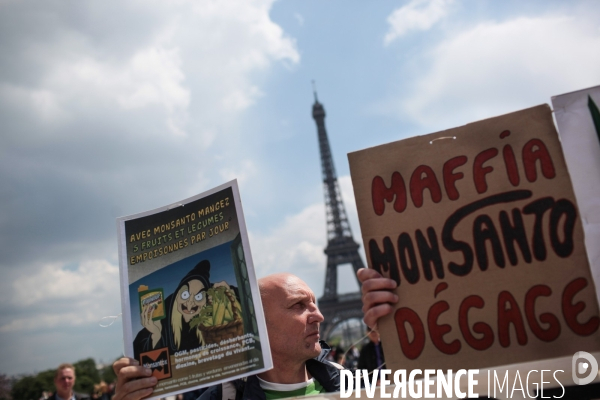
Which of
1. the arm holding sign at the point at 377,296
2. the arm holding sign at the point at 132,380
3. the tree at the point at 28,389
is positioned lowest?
the tree at the point at 28,389

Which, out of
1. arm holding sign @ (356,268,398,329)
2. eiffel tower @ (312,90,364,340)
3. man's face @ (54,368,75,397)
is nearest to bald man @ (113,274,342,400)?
arm holding sign @ (356,268,398,329)

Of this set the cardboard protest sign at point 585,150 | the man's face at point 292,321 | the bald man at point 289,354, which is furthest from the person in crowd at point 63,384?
the cardboard protest sign at point 585,150

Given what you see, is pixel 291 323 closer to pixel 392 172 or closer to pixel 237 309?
pixel 237 309

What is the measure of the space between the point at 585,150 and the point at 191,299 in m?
1.56

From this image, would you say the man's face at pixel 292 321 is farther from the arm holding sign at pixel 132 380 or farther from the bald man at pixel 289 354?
the arm holding sign at pixel 132 380

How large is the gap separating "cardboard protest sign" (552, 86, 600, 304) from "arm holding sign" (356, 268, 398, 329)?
0.64 metres

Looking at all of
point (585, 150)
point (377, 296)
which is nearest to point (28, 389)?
point (377, 296)

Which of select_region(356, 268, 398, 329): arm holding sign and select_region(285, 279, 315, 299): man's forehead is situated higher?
select_region(285, 279, 315, 299): man's forehead

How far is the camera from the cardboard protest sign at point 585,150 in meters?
1.52

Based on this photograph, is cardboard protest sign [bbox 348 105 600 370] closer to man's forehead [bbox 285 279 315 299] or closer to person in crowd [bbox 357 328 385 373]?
man's forehead [bbox 285 279 315 299]

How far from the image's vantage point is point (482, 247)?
1.61 metres

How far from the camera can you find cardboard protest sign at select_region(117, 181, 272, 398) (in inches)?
72.6

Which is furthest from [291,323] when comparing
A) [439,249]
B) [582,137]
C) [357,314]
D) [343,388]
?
[357,314]

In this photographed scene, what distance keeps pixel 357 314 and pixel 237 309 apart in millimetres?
39698
